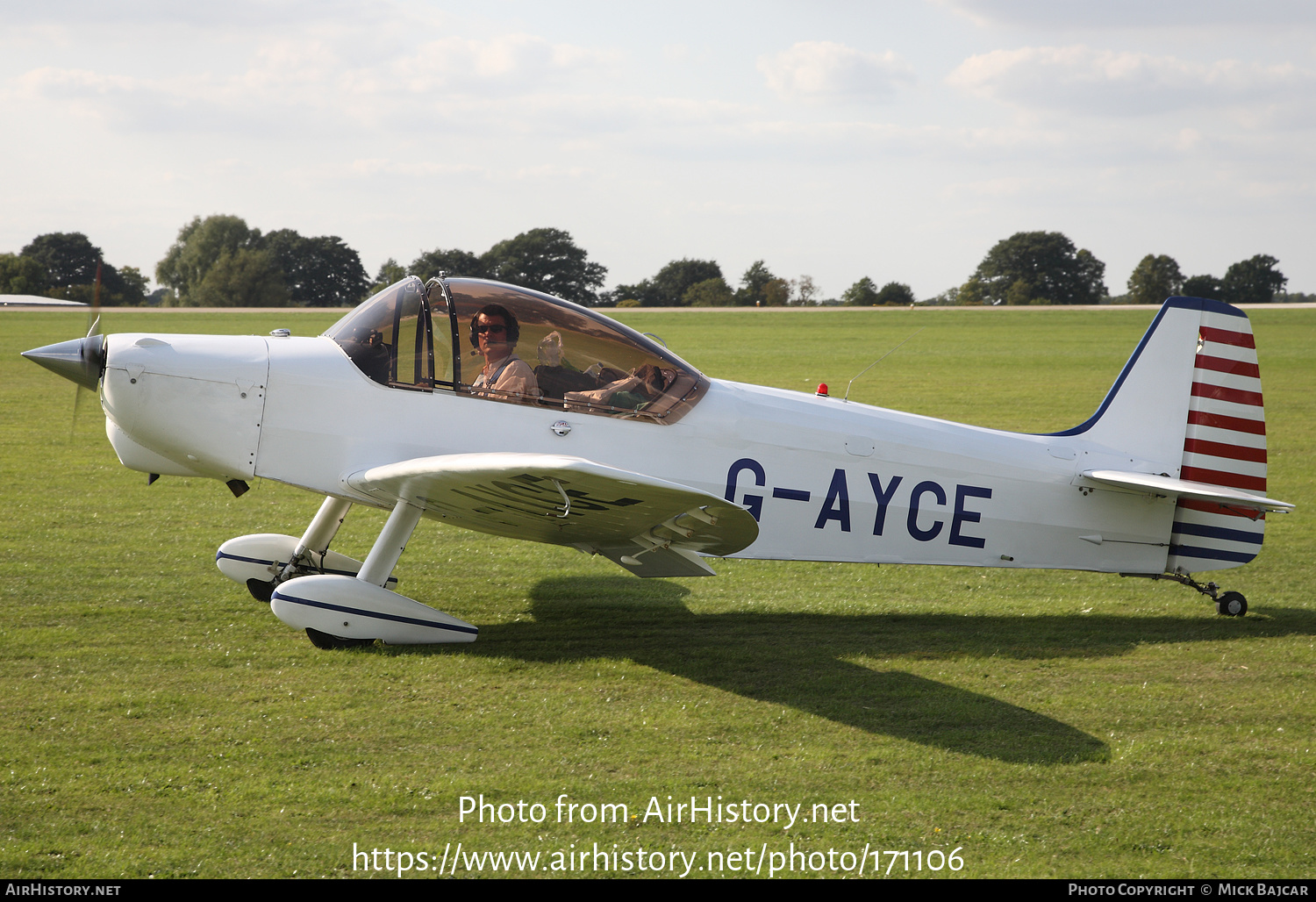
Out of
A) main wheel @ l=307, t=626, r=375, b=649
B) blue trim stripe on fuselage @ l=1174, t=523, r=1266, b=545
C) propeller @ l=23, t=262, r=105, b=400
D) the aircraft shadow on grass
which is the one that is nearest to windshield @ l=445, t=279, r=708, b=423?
the aircraft shadow on grass

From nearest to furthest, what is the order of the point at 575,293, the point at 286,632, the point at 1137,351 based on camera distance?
the point at 286,632 → the point at 1137,351 → the point at 575,293

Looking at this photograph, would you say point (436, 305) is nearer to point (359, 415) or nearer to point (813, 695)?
point (359, 415)

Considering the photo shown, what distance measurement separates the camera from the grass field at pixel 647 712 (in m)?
3.62

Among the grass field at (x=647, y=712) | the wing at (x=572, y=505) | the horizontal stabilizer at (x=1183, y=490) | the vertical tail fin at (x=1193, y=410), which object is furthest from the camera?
the vertical tail fin at (x=1193, y=410)

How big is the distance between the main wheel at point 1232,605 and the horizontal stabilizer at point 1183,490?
67cm

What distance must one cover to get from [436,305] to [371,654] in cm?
208

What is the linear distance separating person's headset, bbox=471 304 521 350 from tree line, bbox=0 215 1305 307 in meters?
44.3

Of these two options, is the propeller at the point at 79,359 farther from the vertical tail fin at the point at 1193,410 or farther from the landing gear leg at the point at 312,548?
the vertical tail fin at the point at 1193,410

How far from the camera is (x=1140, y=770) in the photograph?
4.28 metres

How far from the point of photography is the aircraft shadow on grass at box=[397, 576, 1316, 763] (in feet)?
15.5

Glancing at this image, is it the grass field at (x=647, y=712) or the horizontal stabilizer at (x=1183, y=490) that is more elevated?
the horizontal stabilizer at (x=1183, y=490)

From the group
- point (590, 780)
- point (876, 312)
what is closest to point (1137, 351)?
point (590, 780)

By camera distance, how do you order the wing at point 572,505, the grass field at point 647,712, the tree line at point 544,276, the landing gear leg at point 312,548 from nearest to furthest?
1. the grass field at point 647,712
2. the wing at point 572,505
3. the landing gear leg at point 312,548
4. the tree line at point 544,276

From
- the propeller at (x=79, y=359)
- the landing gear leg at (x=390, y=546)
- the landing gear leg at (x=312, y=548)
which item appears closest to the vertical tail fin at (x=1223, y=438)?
the landing gear leg at (x=390, y=546)
